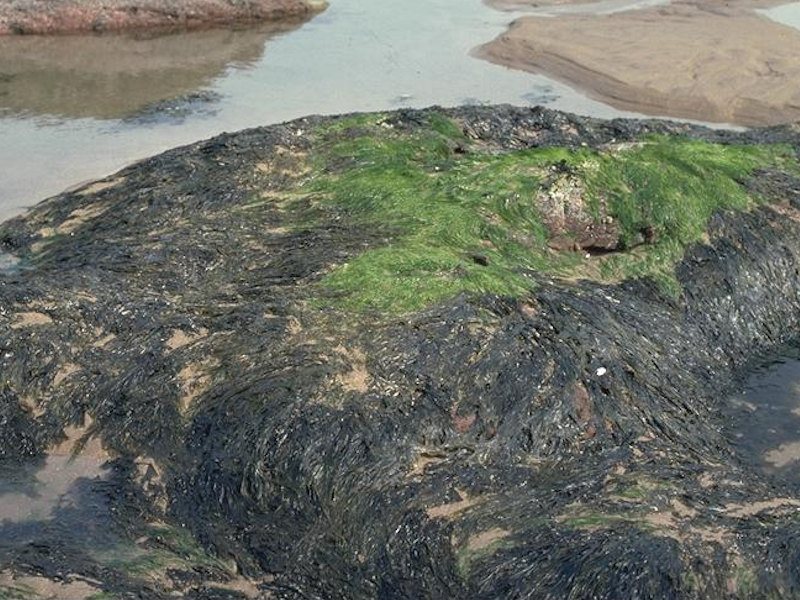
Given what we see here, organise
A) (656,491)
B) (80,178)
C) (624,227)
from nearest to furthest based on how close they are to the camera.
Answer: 1. (656,491)
2. (624,227)
3. (80,178)

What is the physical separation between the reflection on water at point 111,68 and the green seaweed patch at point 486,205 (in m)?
3.74

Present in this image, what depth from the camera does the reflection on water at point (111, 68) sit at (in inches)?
448

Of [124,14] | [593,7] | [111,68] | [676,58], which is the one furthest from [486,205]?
[593,7]

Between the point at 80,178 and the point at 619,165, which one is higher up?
the point at 619,165

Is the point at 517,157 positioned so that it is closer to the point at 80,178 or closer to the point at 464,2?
the point at 80,178

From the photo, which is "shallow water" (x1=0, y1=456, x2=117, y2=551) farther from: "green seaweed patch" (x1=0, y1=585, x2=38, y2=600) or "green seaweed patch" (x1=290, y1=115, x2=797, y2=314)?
"green seaweed patch" (x1=290, y1=115, x2=797, y2=314)

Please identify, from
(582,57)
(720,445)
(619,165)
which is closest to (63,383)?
(720,445)

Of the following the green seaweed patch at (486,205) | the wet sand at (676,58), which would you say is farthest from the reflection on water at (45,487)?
the wet sand at (676,58)

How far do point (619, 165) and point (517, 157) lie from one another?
0.70m

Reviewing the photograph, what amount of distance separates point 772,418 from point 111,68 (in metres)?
8.66

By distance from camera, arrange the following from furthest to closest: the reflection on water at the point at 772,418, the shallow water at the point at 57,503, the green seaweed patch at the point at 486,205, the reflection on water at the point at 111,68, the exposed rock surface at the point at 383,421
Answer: the reflection on water at the point at 111,68 → the green seaweed patch at the point at 486,205 → the reflection on water at the point at 772,418 → the shallow water at the point at 57,503 → the exposed rock surface at the point at 383,421

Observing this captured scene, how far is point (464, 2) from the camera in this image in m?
15.7

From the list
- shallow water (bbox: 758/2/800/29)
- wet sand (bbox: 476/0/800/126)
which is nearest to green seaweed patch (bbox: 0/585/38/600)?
wet sand (bbox: 476/0/800/126)

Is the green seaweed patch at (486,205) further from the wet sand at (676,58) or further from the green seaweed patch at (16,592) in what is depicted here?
the wet sand at (676,58)
